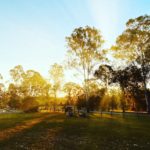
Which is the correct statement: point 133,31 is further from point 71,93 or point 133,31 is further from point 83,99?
point 71,93

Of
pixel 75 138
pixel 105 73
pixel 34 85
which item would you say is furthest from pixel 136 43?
pixel 34 85

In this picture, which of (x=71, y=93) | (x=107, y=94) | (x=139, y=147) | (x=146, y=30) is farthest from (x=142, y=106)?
(x=139, y=147)

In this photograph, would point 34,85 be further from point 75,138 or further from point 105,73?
point 75,138

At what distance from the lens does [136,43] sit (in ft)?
162

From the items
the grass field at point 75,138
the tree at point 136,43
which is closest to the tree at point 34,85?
the tree at point 136,43

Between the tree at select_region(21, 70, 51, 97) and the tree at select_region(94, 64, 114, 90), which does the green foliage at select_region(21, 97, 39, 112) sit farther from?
the tree at select_region(94, 64, 114, 90)

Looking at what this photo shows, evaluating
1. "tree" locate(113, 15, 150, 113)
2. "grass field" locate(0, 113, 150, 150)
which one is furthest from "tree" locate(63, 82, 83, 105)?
"grass field" locate(0, 113, 150, 150)

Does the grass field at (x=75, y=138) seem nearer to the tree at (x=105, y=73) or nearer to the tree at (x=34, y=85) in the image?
the tree at (x=105, y=73)

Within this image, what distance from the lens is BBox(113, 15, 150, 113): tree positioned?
158 feet

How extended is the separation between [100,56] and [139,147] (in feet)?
133

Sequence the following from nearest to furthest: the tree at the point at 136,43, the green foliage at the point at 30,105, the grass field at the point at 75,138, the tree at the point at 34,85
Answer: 1. the grass field at the point at 75,138
2. the tree at the point at 136,43
3. the green foliage at the point at 30,105
4. the tree at the point at 34,85

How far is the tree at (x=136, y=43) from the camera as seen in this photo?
48094 mm

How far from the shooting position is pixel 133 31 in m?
48.8

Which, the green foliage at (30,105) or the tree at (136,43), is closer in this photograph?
the tree at (136,43)
